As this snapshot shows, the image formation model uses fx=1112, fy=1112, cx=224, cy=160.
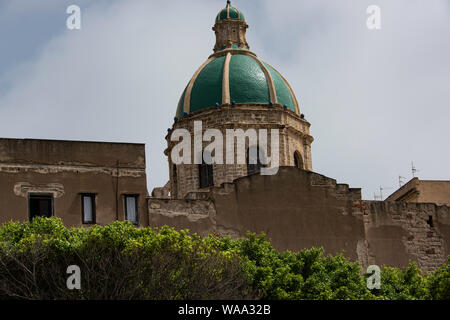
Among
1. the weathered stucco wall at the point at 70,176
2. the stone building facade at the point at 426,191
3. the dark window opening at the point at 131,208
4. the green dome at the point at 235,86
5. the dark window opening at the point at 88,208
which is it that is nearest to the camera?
the weathered stucco wall at the point at 70,176

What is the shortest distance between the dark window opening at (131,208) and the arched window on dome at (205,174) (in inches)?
424

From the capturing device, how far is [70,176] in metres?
36.2

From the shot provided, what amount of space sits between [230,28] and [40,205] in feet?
61.0

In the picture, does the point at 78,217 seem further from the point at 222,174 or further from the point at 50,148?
the point at 222,174

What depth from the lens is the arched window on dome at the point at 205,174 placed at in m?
47.5

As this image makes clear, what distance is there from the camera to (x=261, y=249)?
110 feet

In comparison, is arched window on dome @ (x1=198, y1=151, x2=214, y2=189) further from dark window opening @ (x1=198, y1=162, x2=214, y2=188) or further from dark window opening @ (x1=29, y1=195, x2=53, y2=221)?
dark window opening @ (x1=29, y1=195, x2=53, y2=221)

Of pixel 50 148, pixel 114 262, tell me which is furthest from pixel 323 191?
pixel 114 262

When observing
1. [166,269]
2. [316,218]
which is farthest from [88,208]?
[316,218]

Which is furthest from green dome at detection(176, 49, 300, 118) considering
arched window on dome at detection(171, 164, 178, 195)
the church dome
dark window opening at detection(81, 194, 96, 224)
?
dark window opening at detection(81, 194, 96, 224)

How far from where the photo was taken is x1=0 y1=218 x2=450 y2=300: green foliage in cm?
2861

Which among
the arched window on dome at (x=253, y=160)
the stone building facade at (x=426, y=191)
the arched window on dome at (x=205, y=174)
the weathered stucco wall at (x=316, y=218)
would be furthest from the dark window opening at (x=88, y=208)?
the stone building facade at (x=426, y=191)

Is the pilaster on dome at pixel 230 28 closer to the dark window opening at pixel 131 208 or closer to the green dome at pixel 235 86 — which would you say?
the green dome at pixel 235 86
